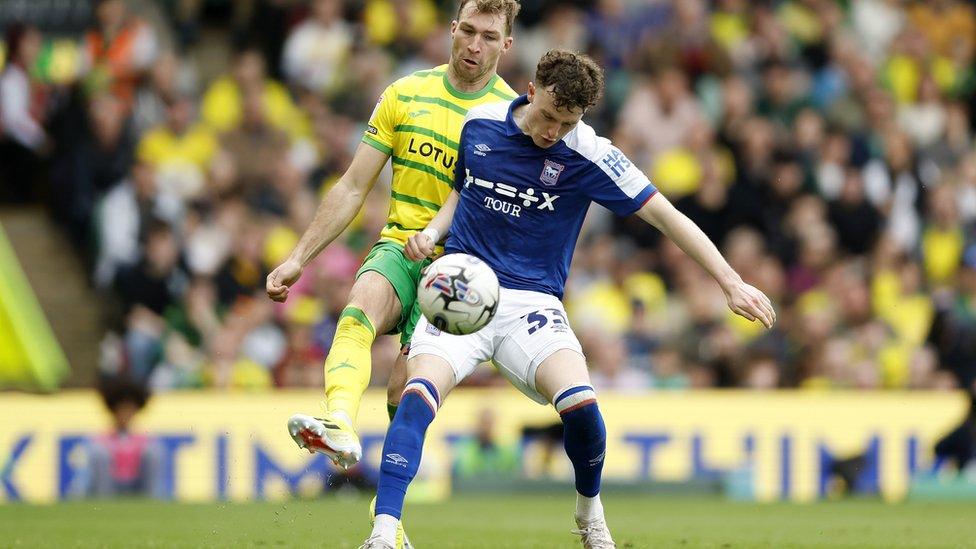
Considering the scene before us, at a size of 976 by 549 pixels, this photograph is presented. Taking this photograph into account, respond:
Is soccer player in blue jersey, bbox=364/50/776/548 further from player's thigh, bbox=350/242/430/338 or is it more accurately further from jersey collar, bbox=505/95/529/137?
player's thigh, bbox=350/242/430/338

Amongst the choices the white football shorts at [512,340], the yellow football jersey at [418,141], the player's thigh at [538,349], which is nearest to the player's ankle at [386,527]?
the white football shorts at [512,340]

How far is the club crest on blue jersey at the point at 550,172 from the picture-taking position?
7801 millimetres

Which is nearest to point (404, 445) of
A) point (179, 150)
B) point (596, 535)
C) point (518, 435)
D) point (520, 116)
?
point (596, 535)

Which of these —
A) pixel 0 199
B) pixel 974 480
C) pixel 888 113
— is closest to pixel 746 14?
pixel 888 113

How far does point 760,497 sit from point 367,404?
3.97 metres

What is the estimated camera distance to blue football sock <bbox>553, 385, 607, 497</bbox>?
299 inches

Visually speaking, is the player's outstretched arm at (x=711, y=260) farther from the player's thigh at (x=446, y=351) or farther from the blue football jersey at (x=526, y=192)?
the player's thigh at (x=446, y=351)

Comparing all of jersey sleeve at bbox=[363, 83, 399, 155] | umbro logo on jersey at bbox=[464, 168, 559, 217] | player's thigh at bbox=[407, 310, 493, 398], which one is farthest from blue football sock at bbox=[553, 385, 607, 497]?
jersey sleeve at bbox=[363, 83, 399, 155]

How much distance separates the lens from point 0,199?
17.6m

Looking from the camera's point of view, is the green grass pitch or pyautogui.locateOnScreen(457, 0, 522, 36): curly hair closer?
pyautogui.locateOnScreen(457, 0, 522, 36): curly hair

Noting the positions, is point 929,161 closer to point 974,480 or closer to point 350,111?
point 974,480

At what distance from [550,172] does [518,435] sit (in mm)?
7808

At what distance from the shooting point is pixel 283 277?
7.97 meters

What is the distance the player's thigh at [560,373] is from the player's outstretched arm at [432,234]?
2.62 ft
